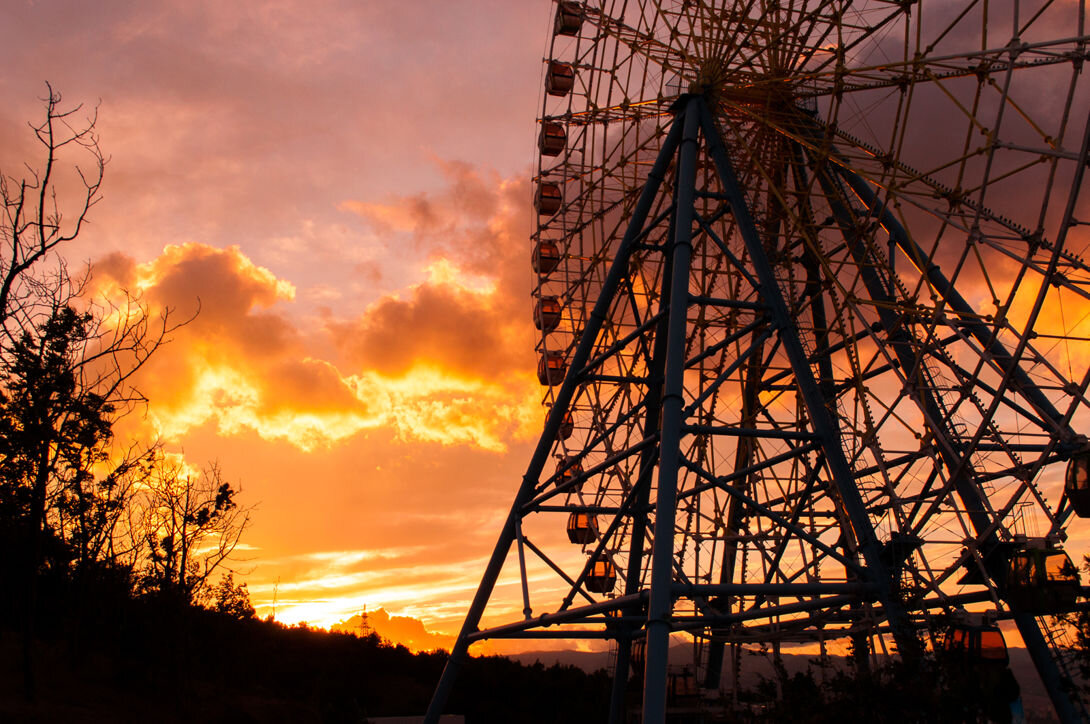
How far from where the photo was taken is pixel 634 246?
17.9 meters

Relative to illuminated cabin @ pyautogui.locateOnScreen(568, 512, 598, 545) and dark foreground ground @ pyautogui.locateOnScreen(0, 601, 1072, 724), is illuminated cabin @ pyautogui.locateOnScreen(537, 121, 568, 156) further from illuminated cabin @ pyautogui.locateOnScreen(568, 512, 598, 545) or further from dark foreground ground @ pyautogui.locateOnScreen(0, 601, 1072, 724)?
dark foreground ground @ pyautogui.locateOnScreen(0, 601, 1072, 724)

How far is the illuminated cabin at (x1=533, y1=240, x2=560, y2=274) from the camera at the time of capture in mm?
25062

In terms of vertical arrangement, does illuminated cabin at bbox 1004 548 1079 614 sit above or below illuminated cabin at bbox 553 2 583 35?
below

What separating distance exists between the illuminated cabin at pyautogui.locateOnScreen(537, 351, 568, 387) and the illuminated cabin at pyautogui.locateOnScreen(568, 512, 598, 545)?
3.43 meters

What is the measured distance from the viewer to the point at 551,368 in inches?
984

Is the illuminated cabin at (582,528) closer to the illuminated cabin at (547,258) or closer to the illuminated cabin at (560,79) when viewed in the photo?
the illuminated cabin at (547,258)

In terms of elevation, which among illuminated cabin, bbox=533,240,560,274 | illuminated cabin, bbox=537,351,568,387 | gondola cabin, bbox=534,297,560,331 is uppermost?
illuminated cabin, bbox=533,240,560,274

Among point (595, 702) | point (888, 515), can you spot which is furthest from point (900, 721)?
point (595, 702)

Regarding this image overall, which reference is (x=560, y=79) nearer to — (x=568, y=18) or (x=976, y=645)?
(x=568, y=18)

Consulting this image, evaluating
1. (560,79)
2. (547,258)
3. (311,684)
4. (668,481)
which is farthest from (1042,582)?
(311,684)

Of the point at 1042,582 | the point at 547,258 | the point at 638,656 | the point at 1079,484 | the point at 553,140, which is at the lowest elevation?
the point at 1042,582

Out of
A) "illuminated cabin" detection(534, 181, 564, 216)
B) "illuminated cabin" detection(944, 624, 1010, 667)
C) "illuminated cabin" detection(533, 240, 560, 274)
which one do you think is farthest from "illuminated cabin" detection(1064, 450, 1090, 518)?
"illuminated cabin" detection(534, 181, 564, 216)

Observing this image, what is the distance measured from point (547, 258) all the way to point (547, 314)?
4.78 feet

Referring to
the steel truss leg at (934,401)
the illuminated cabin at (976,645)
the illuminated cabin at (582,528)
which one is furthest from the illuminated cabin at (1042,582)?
the illuminated cabin at (582,528)
